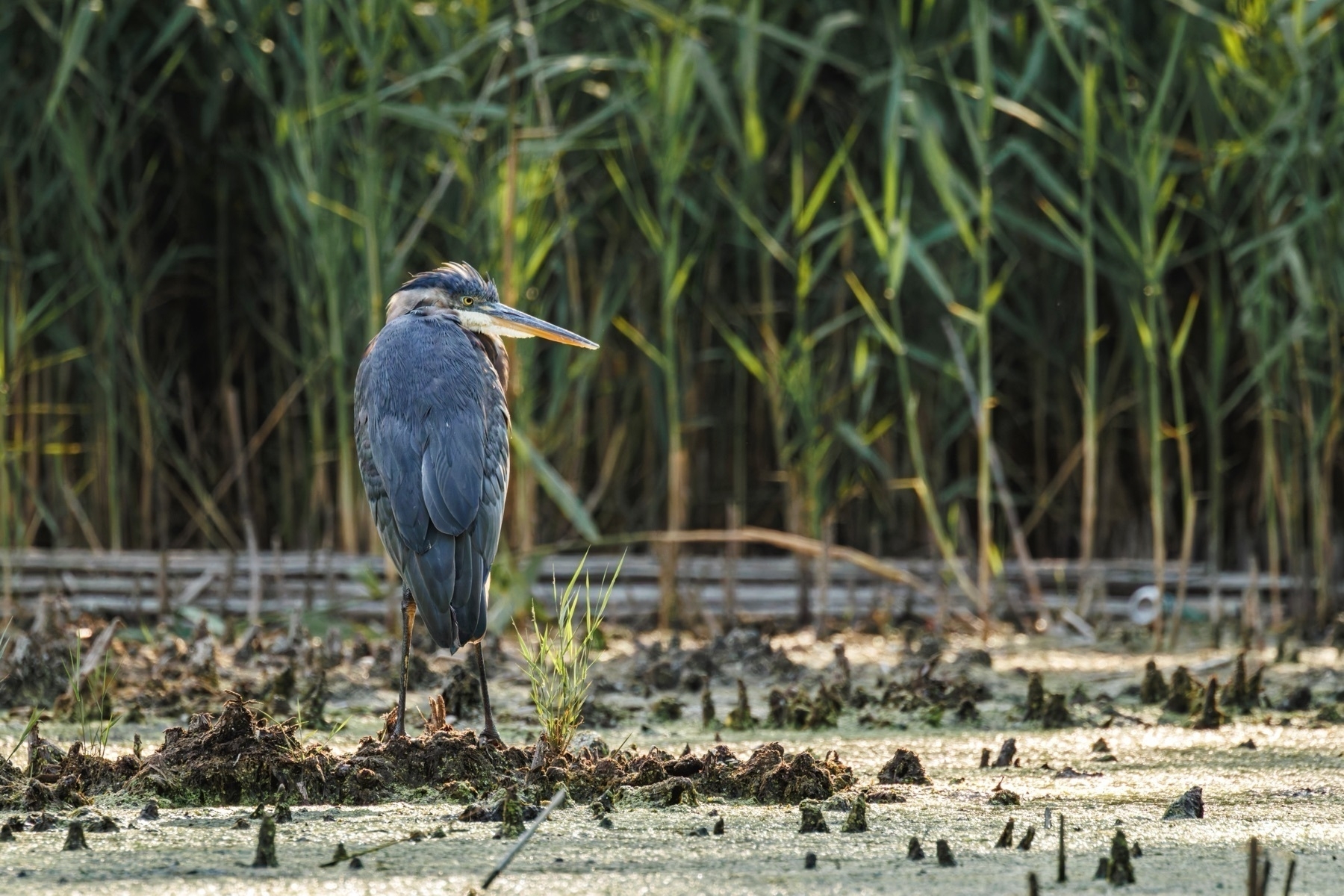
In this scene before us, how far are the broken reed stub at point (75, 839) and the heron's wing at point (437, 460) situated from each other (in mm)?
911

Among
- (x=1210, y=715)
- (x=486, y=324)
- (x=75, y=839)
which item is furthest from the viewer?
(x=486, y=324)

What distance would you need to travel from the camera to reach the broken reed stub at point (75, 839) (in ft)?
8.48

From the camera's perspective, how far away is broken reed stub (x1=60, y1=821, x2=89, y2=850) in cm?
258

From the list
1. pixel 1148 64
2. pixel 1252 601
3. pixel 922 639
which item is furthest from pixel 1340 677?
pixel 1148 64

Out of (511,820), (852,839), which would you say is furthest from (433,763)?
(852,839)

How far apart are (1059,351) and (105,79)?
3.63 m

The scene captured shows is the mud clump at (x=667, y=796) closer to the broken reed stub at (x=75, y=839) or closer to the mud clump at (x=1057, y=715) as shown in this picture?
the broken reed stub at (x=75, y=839)

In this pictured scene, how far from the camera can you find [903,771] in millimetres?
3271

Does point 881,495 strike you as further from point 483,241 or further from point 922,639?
point 483,241

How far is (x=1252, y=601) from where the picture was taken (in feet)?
18.0

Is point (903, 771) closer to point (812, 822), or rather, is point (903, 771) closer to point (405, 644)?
point (812, 822)

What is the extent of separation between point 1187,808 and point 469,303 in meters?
2.13

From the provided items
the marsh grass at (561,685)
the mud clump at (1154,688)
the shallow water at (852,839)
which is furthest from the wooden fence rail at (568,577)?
the marsh grass at (561,685)

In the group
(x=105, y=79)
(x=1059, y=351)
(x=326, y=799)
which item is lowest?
(x=326, y=799)
